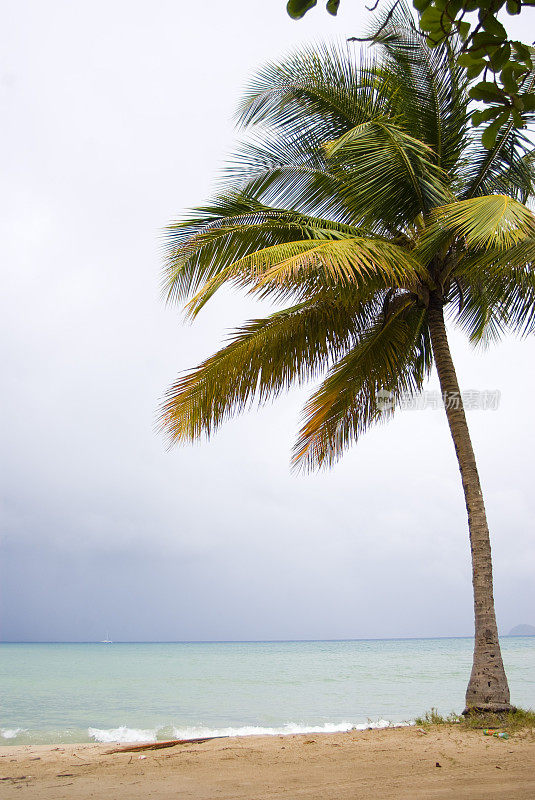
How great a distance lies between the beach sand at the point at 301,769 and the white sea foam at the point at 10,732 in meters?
4.99

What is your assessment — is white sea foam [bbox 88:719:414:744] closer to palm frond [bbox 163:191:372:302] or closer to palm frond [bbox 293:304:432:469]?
palm frond [bbox 293:304:432:469]

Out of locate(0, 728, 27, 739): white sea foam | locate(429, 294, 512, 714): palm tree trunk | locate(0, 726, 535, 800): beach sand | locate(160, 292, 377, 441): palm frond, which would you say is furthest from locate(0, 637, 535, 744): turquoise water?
locate(160, 292, 377, 441): palm frond

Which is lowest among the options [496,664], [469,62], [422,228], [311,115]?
[496,664]

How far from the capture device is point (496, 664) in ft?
19.8

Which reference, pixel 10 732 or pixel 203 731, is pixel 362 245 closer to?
pixel 203 731

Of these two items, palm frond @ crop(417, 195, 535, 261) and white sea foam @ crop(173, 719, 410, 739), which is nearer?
palm frond @ crop(417, 195, 535, 261)

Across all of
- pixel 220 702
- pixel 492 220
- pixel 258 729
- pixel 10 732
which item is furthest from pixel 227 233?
pixel 220 702

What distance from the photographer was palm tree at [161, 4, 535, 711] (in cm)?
666

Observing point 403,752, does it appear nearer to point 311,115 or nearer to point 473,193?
point 473,193

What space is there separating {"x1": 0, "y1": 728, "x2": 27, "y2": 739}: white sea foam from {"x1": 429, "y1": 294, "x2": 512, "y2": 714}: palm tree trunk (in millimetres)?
8032

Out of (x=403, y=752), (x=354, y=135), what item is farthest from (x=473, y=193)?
(x=403, y=752)

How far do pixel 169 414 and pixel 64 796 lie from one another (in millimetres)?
4083

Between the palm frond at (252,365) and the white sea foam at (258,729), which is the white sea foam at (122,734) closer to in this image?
the white sea foam at (258,729)

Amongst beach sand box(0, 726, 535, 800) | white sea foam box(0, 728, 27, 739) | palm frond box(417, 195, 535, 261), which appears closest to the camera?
beach sand box(0, 726, 535, 800)
